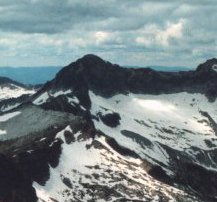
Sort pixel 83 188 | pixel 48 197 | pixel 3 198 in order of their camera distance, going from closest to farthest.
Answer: pixel 3 198 < pixel 48 197 < pixel 83 188

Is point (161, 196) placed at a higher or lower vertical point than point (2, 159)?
lower

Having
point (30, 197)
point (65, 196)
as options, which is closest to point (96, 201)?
point (65, 196)

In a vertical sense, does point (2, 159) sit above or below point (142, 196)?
above

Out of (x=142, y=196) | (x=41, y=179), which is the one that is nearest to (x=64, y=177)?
(x=41, y=179)

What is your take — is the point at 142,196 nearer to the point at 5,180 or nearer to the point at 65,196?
the point at 65,196

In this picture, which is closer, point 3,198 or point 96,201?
point 3,198

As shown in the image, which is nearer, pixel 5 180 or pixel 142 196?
pixel 5 180

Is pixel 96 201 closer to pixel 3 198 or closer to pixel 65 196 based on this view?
pixel 65 196

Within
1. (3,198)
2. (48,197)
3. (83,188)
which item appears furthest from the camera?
(83,188)
